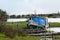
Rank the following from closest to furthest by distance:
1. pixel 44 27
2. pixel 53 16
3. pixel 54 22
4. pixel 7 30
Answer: pixel 7 30, pixel 44 27, pixel 54 22, pixel 53 16

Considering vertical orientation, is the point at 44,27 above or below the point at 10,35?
below

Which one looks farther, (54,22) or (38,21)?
Result: (54,22)

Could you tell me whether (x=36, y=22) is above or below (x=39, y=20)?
below

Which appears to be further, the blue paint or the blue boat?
the blue paint

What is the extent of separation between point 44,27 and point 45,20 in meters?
0.84

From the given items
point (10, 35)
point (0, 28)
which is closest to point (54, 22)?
point (0, 28)

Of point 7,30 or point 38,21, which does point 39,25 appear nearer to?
point 38,21

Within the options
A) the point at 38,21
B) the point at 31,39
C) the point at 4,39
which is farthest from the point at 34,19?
the point at 4,39

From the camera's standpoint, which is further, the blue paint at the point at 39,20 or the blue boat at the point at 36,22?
the blue paint at the point at 39,20

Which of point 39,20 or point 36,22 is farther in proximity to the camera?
point 36,22

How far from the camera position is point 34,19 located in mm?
27031

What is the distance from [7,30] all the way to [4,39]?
1569 millimetres

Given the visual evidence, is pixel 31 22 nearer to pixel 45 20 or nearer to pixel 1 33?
pixel 45 20

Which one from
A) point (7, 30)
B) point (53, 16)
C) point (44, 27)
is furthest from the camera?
point (53, 16)
